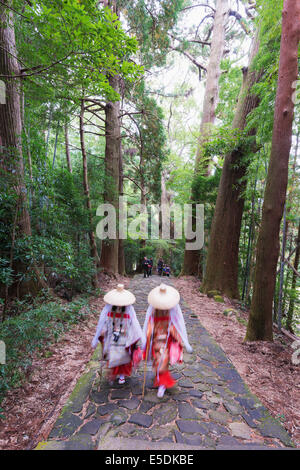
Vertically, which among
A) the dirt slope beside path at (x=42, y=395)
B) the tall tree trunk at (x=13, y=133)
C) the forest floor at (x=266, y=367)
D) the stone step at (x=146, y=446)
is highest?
the tall tree trunk at (x=13, y=133)

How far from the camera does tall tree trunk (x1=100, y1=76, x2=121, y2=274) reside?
30.8 ft

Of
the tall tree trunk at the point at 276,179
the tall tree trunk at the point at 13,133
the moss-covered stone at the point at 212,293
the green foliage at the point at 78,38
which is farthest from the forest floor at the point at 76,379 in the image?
the green foliage at the point at 78,38

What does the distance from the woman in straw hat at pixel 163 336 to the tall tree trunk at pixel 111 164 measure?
7.21m

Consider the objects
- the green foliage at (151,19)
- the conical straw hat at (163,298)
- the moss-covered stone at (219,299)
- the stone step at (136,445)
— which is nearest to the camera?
the stone step at (136,445)

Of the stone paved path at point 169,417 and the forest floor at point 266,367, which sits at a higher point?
the stone paved path at point 169,417

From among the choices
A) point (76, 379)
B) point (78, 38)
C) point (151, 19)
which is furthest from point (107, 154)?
point (76, 379)

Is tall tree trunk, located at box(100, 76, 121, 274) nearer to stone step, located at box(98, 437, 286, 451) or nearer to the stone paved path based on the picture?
the stone paved path

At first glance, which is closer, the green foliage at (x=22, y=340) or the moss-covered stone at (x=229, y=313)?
the green foliage at (x=22, y=340)

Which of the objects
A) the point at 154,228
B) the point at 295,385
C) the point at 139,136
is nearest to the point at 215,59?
the point at 139,136

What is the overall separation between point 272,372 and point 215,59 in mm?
13835

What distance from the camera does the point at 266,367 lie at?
12.2 feet

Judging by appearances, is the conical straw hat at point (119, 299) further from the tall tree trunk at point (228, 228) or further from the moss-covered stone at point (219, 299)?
the tall tree trunk at point (228, 228)

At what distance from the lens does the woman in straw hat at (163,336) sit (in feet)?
9.09

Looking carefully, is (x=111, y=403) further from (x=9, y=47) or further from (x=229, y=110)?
(x=229, y=110)
